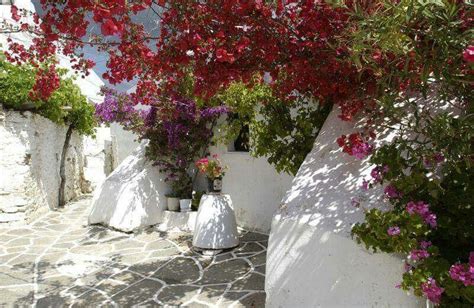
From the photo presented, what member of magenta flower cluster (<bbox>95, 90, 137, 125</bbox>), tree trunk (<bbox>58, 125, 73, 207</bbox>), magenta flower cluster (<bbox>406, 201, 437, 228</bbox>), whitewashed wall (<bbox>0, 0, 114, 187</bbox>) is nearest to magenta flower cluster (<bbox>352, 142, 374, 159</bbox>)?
magenta flower cluster (<bbox>406, 201, 437, 228</bbox>)

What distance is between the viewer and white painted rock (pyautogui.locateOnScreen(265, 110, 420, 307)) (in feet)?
10.5

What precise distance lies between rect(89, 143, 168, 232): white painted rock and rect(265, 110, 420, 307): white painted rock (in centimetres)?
512

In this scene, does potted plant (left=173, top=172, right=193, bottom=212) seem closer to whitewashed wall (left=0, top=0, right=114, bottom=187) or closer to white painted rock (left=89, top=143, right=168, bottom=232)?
white painted rock (left=89, top=143, right=168, bottom=232)

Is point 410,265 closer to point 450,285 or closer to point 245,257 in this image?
point 450,285

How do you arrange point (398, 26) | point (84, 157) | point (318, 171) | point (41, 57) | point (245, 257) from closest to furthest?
point (398, 26)
point (318, 171)
point (41, 57)
point (245, 257)
point (84, 157)

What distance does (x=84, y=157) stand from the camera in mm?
15109

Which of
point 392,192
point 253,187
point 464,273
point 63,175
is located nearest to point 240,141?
point 253,187

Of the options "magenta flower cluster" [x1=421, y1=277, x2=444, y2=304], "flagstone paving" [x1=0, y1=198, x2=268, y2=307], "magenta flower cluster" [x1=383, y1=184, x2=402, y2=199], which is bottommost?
"flagstone paving" [x1=0, y1=198, x2=268, y2=307]

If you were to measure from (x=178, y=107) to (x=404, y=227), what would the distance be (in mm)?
6327

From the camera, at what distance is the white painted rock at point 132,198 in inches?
335

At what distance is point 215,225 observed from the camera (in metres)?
6.61

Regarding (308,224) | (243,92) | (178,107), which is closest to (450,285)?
(308,224)

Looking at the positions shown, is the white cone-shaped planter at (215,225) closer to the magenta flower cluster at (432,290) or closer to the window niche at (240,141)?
the window niche at (240,141)

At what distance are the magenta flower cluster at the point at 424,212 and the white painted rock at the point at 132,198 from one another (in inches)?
260
